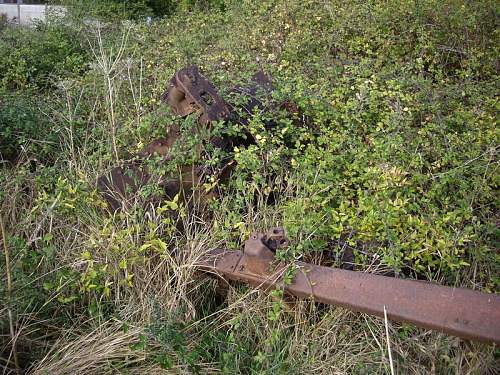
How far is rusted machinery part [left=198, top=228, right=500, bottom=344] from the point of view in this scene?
7.46 feet

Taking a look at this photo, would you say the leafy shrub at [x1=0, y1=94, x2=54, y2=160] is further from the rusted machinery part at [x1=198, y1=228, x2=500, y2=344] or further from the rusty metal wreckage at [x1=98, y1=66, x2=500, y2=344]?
the rusted machinery part at [x1=198, y1=228, x2=500, y2=344]

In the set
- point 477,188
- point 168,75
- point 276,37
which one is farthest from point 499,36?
point 168,75

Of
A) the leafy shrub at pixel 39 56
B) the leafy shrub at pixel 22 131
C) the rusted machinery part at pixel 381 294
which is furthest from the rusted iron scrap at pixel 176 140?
the leafy shrub at pixel 39 56

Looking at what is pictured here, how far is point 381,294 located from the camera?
8.25 feet

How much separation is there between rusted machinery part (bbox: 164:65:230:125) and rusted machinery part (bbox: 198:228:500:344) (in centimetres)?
110

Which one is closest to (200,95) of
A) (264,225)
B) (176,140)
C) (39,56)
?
(176,140)

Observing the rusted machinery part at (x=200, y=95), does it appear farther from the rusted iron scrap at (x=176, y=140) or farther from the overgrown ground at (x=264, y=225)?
the overgrown ground at (x=264, y=225)

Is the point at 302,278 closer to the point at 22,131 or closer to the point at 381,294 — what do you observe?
the point at 381,294

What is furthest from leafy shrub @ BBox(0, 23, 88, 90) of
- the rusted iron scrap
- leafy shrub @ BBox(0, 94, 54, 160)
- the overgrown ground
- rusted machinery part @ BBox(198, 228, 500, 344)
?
rusted machinery part @ BBox(198, 228, 500, 344)

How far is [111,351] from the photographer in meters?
2.98

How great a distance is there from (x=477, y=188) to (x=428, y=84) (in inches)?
58.6

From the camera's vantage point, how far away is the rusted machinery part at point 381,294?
2.27 metres

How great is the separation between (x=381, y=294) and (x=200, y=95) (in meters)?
1.94

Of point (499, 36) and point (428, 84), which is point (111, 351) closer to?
point (428, 84)
